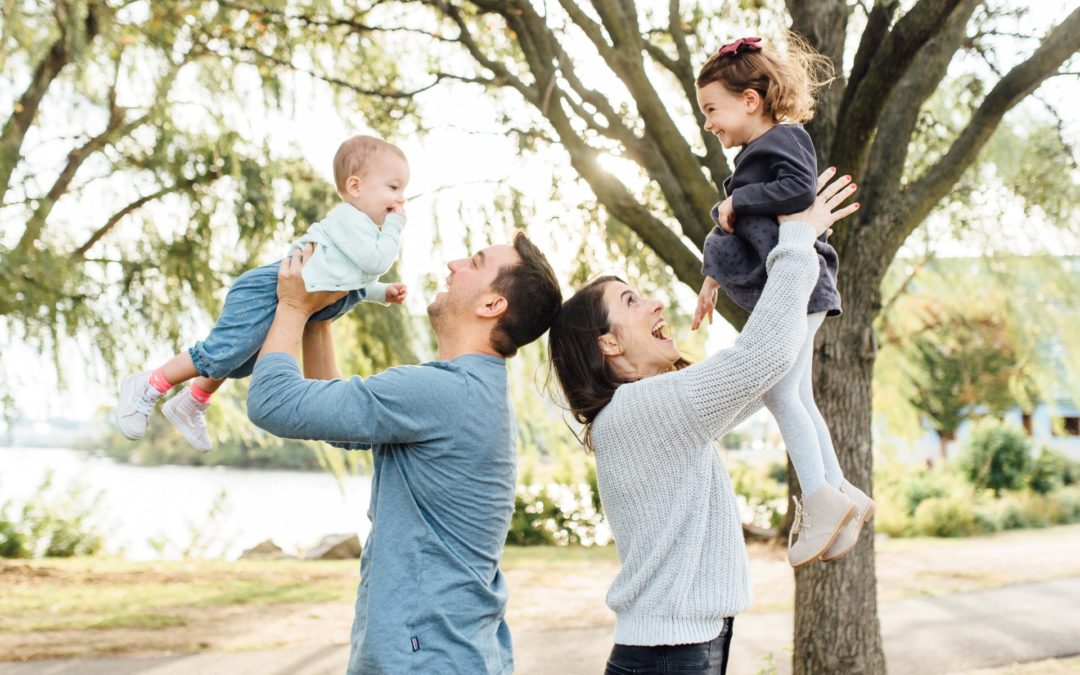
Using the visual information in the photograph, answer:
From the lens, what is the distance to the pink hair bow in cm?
241

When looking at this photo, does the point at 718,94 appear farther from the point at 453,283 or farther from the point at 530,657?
the point at 530,657

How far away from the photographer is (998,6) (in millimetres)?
5418

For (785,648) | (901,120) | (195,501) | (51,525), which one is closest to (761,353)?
(901,120)

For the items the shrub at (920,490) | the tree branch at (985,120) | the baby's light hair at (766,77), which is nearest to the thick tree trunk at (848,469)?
the tree branch at (985,120)

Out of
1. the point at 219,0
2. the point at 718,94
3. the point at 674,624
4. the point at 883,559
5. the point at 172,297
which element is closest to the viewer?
the point at 674,624

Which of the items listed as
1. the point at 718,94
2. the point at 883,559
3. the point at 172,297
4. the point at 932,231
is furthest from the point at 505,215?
the point at 883,559

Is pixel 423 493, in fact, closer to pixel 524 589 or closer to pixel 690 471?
pixel 690 471

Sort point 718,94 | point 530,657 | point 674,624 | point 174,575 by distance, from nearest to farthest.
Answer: point 674,624
point 718,94
point 530,657
point 174,575

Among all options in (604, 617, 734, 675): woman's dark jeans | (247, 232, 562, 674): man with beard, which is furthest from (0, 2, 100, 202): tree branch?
(604, 617, 734, 675): woman's dark jeans

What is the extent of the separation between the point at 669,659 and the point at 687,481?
355 mm

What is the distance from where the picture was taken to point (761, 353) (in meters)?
1.93

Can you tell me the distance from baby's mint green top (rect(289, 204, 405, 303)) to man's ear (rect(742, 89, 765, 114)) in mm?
901

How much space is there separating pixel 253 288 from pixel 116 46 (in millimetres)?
5618

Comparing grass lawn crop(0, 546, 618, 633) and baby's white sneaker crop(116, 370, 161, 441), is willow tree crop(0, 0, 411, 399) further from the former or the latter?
baby's white sneaker crop(116, 370, 161, 441)
